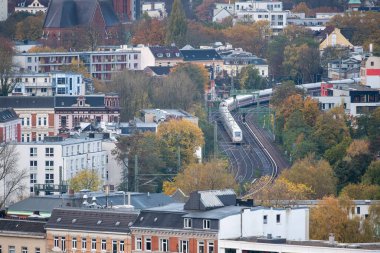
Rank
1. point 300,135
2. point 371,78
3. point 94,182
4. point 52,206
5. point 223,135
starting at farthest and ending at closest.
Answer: point 371,78 → point 223,135 → point 300,135 → point 94,182 → point 52,206

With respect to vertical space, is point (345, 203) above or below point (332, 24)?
below

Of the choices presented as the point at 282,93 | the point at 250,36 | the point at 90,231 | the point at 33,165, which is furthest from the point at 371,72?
the point at 90,231

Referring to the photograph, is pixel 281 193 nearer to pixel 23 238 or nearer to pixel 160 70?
pixel 23 238

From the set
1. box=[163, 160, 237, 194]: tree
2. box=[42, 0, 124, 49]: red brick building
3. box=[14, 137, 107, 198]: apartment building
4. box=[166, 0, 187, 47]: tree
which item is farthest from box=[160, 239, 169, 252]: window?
box=[166, 0, 187, 47]: tree

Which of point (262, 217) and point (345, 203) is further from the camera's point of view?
point (345, 203)

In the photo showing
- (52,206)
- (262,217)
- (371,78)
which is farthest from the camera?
(371,78)

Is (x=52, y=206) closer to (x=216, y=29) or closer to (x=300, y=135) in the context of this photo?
(x=300, y=135)

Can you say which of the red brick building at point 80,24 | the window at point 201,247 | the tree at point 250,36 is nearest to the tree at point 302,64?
the tree at point 250,36

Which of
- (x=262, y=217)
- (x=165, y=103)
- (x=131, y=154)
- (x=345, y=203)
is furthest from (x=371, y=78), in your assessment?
(x=262, y=217)

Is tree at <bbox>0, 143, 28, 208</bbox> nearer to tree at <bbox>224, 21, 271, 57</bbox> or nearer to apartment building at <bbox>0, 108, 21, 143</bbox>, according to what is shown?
apartment building at <bbox>0, 108, 21, 143</bbox>
